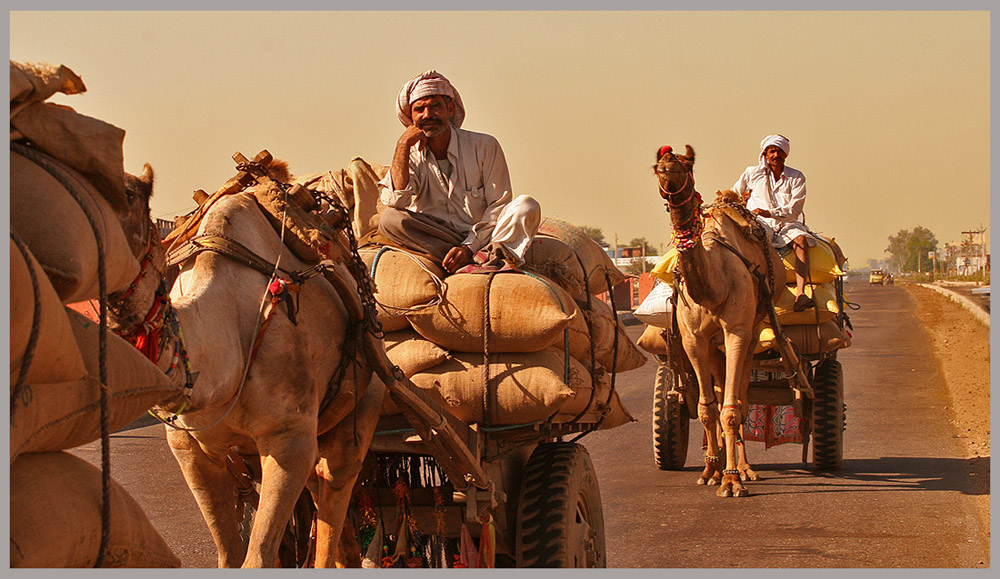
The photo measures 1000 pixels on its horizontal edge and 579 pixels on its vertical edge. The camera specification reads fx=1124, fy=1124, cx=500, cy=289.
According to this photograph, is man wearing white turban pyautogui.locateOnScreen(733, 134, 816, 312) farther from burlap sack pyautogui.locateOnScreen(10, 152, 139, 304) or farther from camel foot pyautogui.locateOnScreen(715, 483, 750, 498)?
burlap sack pyautogui.locateOnScreen(10, 152, 139, 304)

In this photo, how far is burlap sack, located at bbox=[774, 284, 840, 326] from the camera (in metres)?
10.8

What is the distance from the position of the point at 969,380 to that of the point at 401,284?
13.9m

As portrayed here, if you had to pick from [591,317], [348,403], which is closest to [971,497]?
[591,317]

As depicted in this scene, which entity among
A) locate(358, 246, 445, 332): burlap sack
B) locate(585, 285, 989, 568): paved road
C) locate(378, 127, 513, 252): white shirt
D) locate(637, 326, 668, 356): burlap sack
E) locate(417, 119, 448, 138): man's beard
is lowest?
locate(585, 285, 989, 568): paved road

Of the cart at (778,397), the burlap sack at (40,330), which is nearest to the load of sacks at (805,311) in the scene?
the cart at (778,397)

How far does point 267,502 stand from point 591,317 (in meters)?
2.60

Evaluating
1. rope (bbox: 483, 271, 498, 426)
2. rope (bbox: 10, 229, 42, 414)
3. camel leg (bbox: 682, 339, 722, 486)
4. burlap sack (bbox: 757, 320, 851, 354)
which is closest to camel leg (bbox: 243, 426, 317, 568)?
rope (bbox: 483, 271, 498, 426)

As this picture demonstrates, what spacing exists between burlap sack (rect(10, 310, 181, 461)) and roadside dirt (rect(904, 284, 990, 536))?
22.2 ft

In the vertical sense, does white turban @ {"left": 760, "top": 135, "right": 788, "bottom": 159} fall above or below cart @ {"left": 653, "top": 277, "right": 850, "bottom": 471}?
above

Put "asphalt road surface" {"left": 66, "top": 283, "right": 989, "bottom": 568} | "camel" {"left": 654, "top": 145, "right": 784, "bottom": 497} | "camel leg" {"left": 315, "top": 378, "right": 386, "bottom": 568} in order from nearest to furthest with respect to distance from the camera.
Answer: "camel leg" {"left": 315, "top": 378, "right": 386, "bottom": 568} < "asphalt road surface" {"left": 66, "top": 283, "right": 989, "bottom": 568} < "camel" {"left": 654, "top": 145, "right": 784, "bottom": 497}

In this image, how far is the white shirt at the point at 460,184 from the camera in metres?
6.24

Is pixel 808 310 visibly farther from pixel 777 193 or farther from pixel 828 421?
pixel 777 193

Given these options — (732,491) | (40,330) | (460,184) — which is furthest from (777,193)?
(40,330)

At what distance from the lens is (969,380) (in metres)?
17.2
